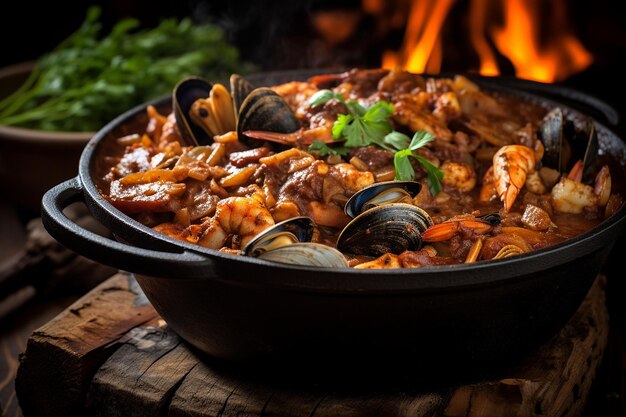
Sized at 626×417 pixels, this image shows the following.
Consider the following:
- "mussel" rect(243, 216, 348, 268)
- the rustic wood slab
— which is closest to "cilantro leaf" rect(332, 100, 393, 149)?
"mussel" rect(243, 216, 348, 268)

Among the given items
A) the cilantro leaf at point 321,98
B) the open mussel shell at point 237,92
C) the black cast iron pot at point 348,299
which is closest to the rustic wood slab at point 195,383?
the black cast iron pot at point 348,299

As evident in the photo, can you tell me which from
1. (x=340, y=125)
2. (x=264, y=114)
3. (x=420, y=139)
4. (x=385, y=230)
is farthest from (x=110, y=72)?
(x=385, y=230)

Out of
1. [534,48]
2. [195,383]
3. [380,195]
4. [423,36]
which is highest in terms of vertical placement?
[380,195]

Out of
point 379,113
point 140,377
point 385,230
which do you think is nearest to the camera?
point 385,230

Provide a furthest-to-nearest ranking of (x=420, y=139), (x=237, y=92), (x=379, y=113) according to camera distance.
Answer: (x=237, y=92), (x=379, y=113), (x=420, y=139)

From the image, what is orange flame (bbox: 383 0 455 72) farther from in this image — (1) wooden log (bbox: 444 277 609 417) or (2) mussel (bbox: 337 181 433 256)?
(2) mussel (bbox: 337 181 433 256)

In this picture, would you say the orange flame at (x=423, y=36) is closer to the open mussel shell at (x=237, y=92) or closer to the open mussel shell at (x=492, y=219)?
the open mussel shell at (x=237, y=92)

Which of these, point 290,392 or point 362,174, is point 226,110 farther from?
point 290,392
